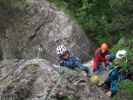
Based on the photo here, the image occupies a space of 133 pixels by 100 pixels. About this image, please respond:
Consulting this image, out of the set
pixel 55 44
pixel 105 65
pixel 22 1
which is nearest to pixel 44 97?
pixel 105 65

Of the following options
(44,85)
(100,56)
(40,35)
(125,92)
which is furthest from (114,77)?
(40,35)

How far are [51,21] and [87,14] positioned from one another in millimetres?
1948

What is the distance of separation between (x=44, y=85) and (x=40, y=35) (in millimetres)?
7608

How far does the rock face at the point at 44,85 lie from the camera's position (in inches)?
356

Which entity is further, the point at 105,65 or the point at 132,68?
the point at 105,65

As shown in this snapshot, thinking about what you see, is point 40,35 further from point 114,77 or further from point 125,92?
point 125,92

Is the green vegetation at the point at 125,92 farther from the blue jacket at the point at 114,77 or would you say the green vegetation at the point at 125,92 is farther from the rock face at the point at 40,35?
the rock face at the point at 40,35

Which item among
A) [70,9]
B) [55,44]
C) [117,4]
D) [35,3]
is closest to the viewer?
[117,4]

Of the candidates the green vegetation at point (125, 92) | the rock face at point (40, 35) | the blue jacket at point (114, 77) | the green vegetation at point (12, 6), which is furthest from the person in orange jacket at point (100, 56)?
the green vegetation at point (12, 6)

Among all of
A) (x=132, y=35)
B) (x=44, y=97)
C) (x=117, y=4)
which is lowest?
(x=44, y=97)

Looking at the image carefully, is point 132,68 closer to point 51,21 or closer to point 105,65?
point 105,65

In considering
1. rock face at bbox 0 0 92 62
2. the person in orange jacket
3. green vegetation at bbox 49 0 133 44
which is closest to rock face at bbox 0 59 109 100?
the person in orange jacket

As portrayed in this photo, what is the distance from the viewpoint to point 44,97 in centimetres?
893

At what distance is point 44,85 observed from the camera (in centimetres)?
911
